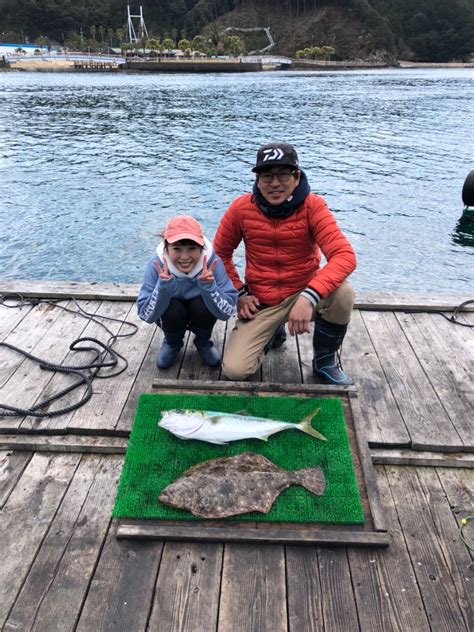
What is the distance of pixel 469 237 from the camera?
1215cm

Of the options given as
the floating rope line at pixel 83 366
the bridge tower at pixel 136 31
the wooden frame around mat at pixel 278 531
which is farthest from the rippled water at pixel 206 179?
the bridge tower at pixel 136 31

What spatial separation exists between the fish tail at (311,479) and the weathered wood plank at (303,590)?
0.33m

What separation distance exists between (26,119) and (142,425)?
31401 mm

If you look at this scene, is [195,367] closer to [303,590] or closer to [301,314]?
[301,314]

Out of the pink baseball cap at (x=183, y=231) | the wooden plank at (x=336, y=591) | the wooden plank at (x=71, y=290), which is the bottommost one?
the wooden plank at (x=71, y=290)

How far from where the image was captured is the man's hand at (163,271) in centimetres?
339

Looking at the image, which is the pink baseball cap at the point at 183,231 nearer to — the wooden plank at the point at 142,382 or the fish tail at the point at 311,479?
the wooden plank at the point at 142,382

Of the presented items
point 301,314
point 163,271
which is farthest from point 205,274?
point 301,314

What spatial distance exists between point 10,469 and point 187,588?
1460 mm

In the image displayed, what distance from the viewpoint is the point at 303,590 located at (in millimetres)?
2285

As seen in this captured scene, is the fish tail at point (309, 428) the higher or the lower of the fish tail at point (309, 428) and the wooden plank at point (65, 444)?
the higher

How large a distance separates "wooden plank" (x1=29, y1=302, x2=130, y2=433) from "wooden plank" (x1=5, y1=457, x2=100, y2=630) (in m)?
0.41

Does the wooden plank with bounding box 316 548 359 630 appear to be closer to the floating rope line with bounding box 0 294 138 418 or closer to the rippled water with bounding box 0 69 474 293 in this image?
the floating rope line with bounding box 0 294 138 418

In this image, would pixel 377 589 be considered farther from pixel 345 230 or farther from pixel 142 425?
pixel 345 230
